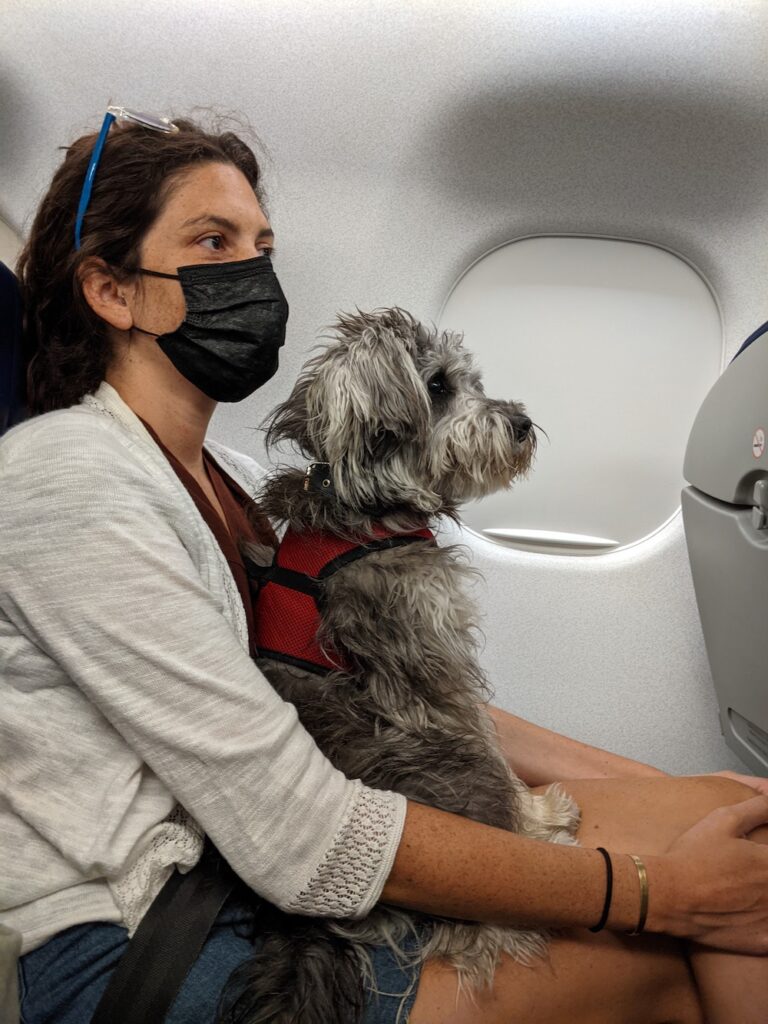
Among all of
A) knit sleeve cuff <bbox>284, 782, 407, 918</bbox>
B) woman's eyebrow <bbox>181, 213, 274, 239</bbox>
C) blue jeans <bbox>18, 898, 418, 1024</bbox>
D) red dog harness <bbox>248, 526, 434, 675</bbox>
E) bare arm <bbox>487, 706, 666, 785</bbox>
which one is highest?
woman's eyebrow <bbox>181, 213, 274, 239</bbox>

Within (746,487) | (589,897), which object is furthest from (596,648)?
(589,897)

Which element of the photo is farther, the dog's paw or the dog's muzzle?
the dog's muzzle

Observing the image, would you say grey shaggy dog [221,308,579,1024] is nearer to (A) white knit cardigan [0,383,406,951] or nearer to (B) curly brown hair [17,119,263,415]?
(A) white knit cardigan [0,383,406,951]

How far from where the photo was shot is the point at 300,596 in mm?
1493

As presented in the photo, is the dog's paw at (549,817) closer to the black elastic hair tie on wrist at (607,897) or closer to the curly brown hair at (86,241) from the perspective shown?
the black elastic hair tie on wrist at (607,897)

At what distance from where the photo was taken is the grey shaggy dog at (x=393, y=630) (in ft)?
4.01

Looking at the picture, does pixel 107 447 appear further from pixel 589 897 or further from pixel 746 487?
pixel 746 487

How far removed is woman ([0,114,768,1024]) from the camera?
110cm

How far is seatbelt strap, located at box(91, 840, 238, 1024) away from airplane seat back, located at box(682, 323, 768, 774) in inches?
50.3

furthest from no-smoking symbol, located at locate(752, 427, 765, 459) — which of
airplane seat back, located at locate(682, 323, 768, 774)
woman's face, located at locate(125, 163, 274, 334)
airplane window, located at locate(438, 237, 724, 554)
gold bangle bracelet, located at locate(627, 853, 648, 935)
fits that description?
woman's face, located at locate(125, 163, 274, 334)

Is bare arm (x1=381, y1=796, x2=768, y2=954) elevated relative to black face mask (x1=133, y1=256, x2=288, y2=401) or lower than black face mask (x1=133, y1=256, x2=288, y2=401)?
lower

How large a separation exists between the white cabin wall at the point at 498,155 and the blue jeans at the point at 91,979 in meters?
1.49

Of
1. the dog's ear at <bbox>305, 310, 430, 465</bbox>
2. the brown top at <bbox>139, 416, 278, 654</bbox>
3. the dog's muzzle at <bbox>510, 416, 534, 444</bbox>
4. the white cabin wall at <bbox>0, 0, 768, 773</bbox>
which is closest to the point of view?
the brown top at <bbox>139, 416, 278, 654</bbox>

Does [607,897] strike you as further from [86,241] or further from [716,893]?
[86,241]
